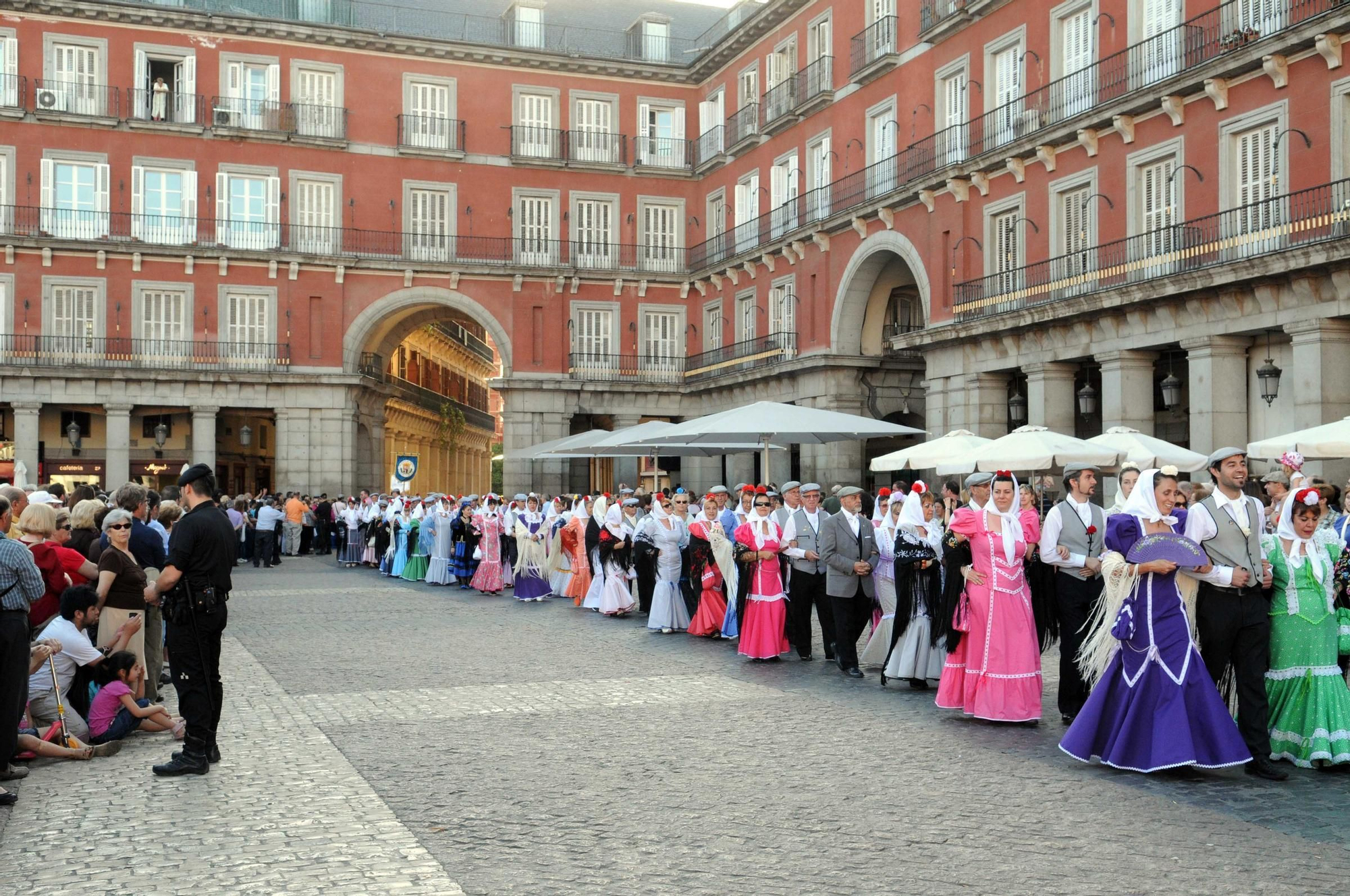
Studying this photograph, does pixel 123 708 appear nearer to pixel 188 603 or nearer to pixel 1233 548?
pixel 188 603

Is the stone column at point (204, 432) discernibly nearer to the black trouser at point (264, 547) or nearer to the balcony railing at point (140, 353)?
the balcony railing at point (140, 353)

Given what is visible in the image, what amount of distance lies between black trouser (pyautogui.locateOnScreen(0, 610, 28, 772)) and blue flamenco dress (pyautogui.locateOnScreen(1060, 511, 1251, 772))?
6.49m

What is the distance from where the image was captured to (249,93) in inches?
1656

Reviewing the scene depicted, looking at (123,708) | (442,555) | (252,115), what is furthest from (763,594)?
(252,115)

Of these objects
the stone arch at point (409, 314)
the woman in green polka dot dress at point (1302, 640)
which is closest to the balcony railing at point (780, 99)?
the stone arch at point (409, 314)

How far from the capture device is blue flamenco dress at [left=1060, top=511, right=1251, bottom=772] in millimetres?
8164

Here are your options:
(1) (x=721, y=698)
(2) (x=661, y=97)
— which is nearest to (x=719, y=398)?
(2) (x=661, y=97)

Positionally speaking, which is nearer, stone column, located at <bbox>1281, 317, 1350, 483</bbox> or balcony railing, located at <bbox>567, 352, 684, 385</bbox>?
stone column, located at <bbox>1281, 317, 1350, 483</bbox>

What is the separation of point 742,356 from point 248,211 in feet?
52.5

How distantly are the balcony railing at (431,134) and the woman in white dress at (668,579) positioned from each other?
28.8m

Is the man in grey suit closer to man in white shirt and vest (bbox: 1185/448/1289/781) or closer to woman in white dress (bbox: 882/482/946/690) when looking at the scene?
woman in white dress (bbox: 882/482/946/690)

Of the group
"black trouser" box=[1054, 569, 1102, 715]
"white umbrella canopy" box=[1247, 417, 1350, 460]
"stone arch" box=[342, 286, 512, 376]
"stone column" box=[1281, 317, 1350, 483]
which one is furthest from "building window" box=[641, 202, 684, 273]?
"black trouser" box=[1054, 569, 1102, 715]

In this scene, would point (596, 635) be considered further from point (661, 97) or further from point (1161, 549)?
point (661, 97)

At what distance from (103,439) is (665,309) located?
60.6 ft
